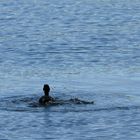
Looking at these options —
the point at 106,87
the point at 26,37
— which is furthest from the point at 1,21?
the point at 106,87

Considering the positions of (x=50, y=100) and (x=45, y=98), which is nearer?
(x=45, y=98)

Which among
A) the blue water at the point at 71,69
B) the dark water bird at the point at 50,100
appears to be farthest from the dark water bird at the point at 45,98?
the blue water at the point at 71,69

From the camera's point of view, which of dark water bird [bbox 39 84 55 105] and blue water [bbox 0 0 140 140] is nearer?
blue water [bbox 0 0 140 140]

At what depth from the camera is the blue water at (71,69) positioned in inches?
1318

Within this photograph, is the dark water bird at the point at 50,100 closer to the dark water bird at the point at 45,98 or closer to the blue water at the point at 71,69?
the dark water bird at the point at 45,98

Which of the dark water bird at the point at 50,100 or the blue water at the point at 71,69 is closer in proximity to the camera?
the blue water at the point at 71,69

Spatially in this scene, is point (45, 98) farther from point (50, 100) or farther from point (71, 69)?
point (71, 69)

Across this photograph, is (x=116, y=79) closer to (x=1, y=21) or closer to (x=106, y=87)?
(x=106, y=87)

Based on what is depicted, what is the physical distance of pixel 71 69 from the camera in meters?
41.5

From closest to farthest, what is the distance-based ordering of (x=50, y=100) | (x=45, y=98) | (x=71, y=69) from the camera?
1. (x=45, y=98)
2. (x=50, y=100)
3. (x=71, y=69)

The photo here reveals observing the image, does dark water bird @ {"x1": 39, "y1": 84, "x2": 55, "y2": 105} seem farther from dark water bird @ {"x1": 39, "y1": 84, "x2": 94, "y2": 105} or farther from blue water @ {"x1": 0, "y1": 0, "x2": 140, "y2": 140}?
blue water @ {"x1": 0, "y1": 0, "x2": 140, "y2": 140}

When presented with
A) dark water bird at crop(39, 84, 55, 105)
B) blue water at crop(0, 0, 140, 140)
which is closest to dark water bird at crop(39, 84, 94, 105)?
dark water bird at crop(39, 84, 55, 105)

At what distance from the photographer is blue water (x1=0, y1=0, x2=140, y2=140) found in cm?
3347

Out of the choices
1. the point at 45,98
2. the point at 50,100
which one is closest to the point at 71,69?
the point at 50,100
